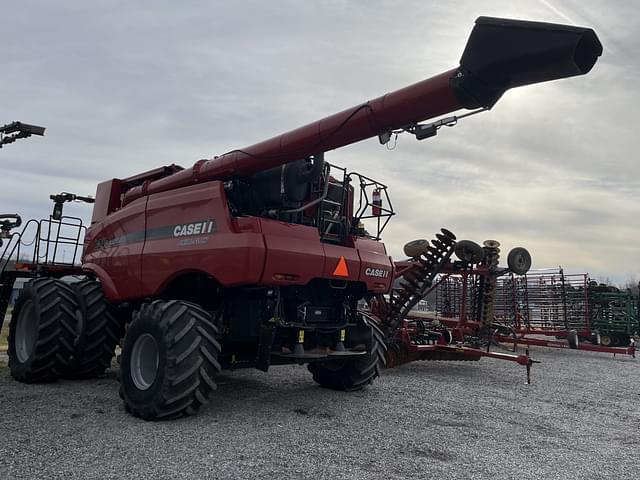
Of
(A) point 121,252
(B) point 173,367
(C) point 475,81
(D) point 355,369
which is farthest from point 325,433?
(A) point 121,252

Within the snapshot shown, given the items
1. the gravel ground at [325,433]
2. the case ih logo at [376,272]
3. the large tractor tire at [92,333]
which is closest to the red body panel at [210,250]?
the case ih logo at [376,272]

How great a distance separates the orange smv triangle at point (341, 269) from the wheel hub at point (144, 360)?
2138 millimetres

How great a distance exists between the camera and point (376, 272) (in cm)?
647

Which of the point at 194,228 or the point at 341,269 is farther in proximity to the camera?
the point at 341,269

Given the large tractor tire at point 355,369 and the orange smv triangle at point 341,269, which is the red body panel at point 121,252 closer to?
the orange smv triangle at point 341,269

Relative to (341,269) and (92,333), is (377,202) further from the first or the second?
(92,333)

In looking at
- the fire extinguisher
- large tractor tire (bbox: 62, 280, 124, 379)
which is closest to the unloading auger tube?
the fire extinguisher

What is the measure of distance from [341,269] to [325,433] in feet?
6.27

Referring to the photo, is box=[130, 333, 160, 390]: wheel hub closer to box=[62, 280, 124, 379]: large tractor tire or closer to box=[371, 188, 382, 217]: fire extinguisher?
box=[62, 280, 124, 379]: large tractor tire

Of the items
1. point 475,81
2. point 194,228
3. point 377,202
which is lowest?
point 194,228

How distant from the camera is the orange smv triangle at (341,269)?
5.84 meters

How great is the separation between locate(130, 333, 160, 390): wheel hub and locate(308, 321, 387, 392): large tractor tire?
2.41 m

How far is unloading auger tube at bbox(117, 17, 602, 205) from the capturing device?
340 centimetres

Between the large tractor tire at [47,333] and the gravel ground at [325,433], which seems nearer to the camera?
the gravel ground at [325,433]
